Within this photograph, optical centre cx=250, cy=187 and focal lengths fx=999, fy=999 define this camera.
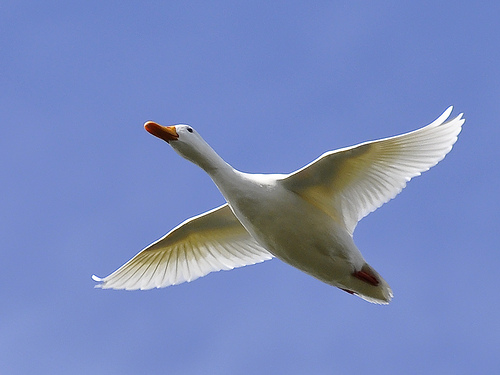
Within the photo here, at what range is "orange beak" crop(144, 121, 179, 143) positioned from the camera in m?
13.4

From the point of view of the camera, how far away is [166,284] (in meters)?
15.6

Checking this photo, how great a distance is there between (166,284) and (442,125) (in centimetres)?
519

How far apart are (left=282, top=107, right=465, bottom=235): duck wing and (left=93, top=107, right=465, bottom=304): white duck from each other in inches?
0.5

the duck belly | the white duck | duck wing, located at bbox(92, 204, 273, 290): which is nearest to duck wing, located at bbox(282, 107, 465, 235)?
the white duck

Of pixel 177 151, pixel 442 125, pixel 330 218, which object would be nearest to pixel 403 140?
pixel 442 125

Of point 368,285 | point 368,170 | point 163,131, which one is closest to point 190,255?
point 163,131

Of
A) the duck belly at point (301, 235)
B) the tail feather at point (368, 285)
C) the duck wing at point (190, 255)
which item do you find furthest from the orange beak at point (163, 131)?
the tail feather at point (368, 285)

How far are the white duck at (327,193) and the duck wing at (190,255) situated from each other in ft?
3.63

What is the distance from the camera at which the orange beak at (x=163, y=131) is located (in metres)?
13.4

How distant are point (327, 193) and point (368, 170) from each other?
645 millimetres

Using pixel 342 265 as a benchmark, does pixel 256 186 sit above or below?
above

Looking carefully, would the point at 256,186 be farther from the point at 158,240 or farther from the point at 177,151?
the point at 158,240

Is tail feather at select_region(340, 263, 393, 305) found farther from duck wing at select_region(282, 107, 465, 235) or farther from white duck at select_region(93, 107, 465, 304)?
duck wing at select_region(282, 107, 465, 235)

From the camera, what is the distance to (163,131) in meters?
13.4
